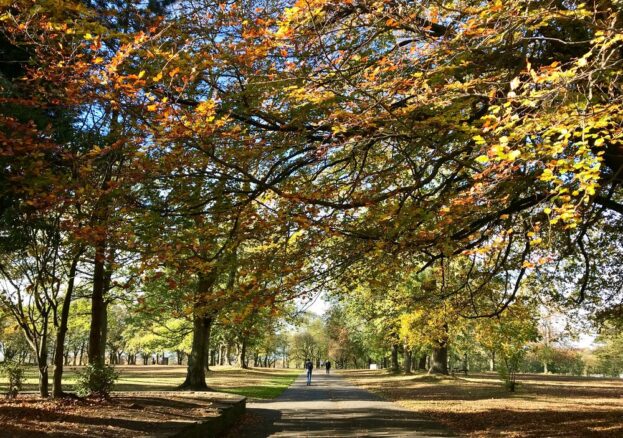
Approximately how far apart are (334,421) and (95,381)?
18.5ft

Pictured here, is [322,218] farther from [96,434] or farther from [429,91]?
[96,434]

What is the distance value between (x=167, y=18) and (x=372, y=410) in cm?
1206

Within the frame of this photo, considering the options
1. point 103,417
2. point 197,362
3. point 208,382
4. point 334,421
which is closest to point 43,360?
point 103,417

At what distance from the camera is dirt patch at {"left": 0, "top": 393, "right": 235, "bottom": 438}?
7.06 metres

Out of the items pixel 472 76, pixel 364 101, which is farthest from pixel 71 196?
pixel 472 76

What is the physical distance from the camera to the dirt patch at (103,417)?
706 centimetres

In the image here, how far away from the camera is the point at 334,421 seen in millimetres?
12312

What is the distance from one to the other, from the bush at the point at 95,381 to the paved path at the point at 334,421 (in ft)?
10.2

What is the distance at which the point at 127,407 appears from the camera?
390 inches

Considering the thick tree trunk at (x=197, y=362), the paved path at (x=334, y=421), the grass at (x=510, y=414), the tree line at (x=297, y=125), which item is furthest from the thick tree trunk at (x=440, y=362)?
the tree line at (x=297, y=125)

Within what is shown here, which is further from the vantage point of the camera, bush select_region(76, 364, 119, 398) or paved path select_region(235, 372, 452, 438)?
bush select_region(76, 364, 119, 398)

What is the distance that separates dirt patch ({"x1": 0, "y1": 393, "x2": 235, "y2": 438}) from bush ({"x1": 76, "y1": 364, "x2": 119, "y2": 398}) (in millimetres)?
348

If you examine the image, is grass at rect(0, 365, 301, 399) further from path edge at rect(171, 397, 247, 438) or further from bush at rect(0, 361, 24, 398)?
path edge at rect(171, 397, 247, 438)

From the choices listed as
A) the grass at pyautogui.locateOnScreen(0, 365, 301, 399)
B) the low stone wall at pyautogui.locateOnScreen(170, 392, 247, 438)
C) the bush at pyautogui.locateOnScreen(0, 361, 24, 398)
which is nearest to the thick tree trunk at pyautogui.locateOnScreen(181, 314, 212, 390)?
the grass at pyautogui.locateOnScreen(0, 365, 301, 399)
